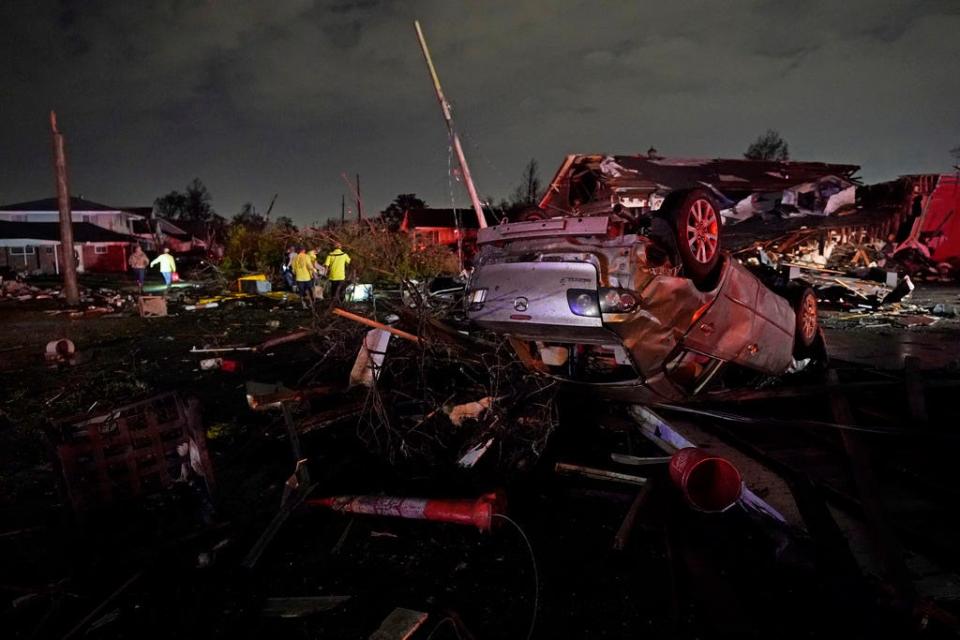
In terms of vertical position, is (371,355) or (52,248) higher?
(52,248)

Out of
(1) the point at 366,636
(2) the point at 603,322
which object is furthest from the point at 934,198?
(1) the point at 366,636

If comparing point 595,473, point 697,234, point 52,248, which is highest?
point 52,248

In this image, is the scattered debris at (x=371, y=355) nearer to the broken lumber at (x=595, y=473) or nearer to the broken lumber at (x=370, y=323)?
the broken lumber at (x=370, y=323)

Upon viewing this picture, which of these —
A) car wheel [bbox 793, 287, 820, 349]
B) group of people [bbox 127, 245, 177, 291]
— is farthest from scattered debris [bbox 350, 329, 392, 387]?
group of people [bbox 127, 245, 177, 291]

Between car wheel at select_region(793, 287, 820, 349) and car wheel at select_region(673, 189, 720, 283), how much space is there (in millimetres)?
2016

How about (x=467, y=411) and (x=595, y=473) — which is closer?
(x=595, y=473)

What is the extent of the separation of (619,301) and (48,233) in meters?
43.6

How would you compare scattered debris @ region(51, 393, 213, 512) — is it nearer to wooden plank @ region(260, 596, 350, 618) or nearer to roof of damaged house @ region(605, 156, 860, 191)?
wooden plank @ region(260, 596, 350, 618)

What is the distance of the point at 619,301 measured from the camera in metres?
3.48

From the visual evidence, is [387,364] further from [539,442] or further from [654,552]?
[654,552]

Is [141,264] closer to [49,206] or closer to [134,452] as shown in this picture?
[134,452]

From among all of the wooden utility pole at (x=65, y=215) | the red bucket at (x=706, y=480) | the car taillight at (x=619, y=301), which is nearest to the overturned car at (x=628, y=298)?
the car taillight at (x=619, y=301)

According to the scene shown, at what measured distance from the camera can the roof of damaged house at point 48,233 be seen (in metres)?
33.4

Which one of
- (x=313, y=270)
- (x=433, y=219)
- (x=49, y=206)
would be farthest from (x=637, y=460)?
(x=49, y=206)
